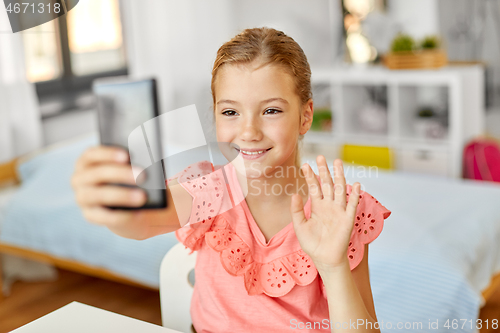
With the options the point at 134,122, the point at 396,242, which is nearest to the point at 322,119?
the point at 396,242

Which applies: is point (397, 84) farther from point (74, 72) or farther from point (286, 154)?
point (286, 154)

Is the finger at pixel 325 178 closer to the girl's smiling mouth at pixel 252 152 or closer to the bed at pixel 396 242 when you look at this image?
the girl's smiling mouth at pixel 252 152

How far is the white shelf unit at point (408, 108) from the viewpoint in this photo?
77.9 inches

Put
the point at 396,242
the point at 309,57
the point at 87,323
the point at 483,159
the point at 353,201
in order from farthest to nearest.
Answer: the point at 309,57
the point at 483,159
the point at 396,242
the point at 87,323
the point at 353,201

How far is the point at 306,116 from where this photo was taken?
586 mm

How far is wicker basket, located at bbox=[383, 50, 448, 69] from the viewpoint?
2.02 meters

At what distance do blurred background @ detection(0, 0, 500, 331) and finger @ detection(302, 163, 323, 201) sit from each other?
946 millimetres

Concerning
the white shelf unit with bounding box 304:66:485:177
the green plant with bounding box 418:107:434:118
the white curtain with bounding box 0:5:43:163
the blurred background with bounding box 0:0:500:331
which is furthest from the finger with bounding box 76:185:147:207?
the green plant with bounding box 418:107:434:118

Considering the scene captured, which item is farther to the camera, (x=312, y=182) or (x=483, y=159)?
(x=483, y=159)

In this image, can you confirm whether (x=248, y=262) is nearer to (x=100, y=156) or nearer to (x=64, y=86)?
(x=100, y=156)

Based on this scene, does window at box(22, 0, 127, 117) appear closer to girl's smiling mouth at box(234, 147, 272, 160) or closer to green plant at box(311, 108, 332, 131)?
green plant at box(311, 108, 332, 131)

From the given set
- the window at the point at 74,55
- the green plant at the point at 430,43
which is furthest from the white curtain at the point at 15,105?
the green plant at the point at 430,43

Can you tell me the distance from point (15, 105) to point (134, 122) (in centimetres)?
168

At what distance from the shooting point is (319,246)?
1.69 feet
